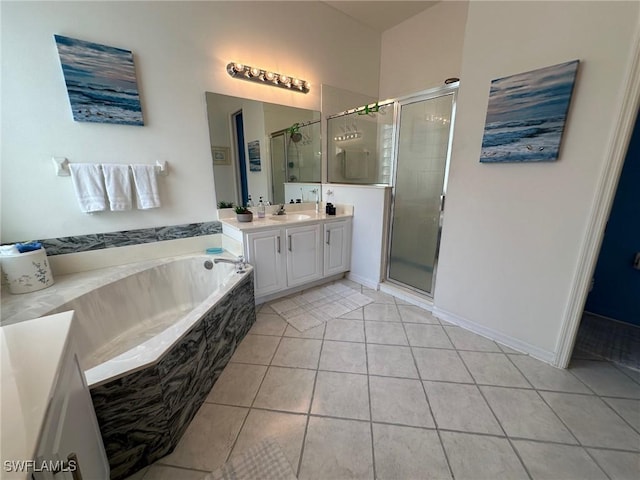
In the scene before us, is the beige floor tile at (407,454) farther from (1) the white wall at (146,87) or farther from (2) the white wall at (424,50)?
(2) the white wall at (424,50)

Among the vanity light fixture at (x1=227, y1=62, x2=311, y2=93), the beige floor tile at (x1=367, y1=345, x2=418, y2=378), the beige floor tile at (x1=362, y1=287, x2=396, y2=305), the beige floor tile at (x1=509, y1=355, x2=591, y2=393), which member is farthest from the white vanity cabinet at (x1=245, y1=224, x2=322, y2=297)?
the beige floor tile at (x1=509, y1=355, x2=591, y2=393)

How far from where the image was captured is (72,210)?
1.90m

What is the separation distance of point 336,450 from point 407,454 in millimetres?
328

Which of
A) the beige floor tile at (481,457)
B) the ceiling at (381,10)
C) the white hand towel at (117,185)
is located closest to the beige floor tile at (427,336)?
the beige floor tile at (481,457)

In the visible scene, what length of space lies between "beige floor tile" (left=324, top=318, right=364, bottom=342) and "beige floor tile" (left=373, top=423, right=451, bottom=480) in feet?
2.39

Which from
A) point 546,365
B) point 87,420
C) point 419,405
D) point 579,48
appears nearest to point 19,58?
point 87,420

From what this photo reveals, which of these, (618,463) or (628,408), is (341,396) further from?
(628,408)

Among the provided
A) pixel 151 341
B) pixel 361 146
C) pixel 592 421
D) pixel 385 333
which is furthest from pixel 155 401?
pixel 361 146

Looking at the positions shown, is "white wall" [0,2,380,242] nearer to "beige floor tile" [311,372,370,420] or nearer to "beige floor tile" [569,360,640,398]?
"beige floor tile" [311,372,370,420]

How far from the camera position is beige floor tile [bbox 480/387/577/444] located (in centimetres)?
126

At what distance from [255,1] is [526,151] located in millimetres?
2611

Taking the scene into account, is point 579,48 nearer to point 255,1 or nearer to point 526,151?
point 526,151

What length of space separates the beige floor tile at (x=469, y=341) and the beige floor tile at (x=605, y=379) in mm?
443

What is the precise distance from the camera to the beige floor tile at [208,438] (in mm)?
1145
